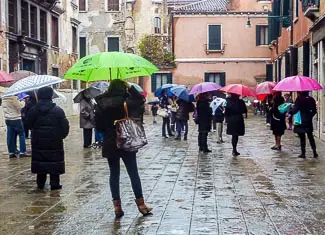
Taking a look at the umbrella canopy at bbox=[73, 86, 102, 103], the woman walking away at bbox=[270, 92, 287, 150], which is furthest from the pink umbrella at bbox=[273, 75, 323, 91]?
the umbrella canopy at bbox=[73, 86, 102, 103]

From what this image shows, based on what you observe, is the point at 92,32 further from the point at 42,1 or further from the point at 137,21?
the point at 42,1

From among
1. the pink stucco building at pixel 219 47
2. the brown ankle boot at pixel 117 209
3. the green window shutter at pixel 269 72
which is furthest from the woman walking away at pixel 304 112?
the pink stucco building at pixel 219 47

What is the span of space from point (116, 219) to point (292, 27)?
18.9 m

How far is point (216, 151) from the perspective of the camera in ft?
50.3

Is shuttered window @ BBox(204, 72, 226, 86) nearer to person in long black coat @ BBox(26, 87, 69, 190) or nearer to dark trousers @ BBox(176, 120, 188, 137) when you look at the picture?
dark trousers @ BBox(176, 120, 188, 137)

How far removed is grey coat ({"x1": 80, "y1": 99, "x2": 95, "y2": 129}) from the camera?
15906mm

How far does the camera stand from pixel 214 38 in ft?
135

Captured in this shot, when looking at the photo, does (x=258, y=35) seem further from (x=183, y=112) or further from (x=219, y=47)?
(x=183, y=112)

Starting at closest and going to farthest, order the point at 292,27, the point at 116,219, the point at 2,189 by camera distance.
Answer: the point at 116,219
the point at 2,189
the point at 292,27

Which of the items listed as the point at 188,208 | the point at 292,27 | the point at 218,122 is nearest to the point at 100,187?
the point at 188,208

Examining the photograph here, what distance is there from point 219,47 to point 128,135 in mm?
34709

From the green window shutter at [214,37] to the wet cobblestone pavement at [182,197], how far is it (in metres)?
27.6

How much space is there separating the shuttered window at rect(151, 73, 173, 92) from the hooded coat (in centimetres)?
3194

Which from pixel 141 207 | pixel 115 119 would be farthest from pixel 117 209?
pixel 115 119
